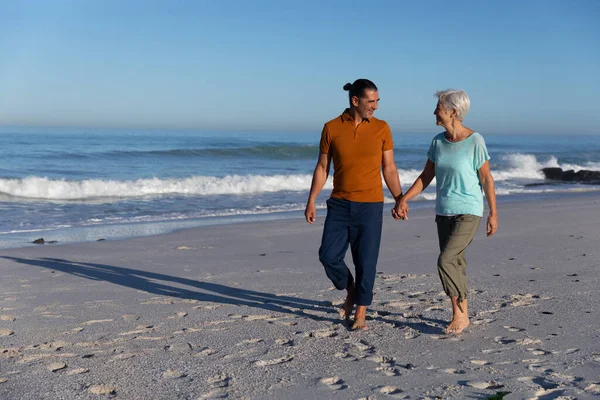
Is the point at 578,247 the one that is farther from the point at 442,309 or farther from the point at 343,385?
the point at 343,385

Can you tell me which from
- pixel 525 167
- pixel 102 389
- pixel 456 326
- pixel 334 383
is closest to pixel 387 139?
pixel 456 326

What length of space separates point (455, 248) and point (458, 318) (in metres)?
0.52

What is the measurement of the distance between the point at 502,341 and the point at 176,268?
13.5 ft

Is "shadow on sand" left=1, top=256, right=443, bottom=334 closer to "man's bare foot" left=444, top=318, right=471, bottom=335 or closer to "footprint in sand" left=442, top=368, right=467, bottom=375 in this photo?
"man's bare foot" left=444, top=318, right=471, bottom=335

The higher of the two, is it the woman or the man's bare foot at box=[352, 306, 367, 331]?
the woman

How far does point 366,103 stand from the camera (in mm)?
4695

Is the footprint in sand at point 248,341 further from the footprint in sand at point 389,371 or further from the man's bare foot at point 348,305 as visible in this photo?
the footprint in sand at point 389,371

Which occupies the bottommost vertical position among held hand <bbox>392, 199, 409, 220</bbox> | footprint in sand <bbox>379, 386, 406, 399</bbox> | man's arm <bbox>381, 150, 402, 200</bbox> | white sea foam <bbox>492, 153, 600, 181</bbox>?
footprint in sand <bbox>379, 386, 406, 399</bbox>

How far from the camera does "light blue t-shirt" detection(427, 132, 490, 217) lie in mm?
4598

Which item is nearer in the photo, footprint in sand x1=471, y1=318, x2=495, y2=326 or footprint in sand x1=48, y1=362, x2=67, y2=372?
footprint in sand x1=48, y1=362, x2=67, y2=372

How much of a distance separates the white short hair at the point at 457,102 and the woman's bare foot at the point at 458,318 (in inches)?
51.4

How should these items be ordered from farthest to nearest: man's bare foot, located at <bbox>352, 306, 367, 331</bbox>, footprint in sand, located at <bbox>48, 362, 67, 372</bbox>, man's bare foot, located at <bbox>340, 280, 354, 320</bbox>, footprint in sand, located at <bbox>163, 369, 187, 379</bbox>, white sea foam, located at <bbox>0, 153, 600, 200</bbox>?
white sea foam, located at <bbox>0, 153, 600, 200</bbox>, man's bare foot, located at <bbox>340, 280, 354, 320</bbox>, man's bare foot, located at <bbox>352, 306, 367, 331</bbox>, footprint in sand, located at <bbox>48, 362, 67, 372</bbox>, footprint in sand, located at <bbox>163, 369, 187, 379</bbox>

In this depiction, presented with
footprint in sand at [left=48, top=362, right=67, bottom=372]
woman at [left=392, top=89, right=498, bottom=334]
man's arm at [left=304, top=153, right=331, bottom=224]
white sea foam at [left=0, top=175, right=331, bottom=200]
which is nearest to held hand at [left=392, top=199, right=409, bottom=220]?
woman at [left=392, top=89, right=498, bottom=334]

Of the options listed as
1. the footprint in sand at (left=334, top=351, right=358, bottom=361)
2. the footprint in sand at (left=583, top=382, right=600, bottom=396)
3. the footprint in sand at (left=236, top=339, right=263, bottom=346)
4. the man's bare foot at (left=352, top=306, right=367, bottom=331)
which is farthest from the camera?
the man's bare foot at (left=352, top=306, right=367, bottom=331)
